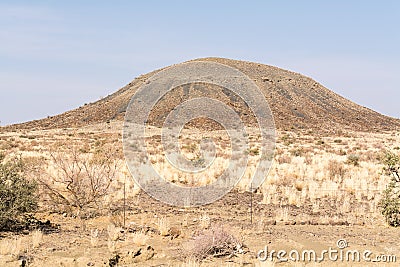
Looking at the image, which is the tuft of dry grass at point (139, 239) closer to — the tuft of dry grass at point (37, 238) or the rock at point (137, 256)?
the rock at point (137, 256)

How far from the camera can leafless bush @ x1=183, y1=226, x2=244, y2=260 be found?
27.8 ft

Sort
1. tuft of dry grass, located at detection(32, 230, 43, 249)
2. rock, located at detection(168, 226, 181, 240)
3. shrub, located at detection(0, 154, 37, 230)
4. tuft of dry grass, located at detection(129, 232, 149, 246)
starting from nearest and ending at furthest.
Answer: tuft of dry grass, located at detection(32, 230, 43, 249) → tuft of dry grass, located at detection(129, 232, 149, 246) → rock, located at detection(168, 226, 181, 240) → shrub, located at detection(0, 154, 37, 230)

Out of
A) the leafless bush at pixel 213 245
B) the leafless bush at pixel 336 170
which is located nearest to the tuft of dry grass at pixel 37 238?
the leafless bush at pixel 213 245

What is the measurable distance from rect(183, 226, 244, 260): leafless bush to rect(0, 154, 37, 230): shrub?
414 cm

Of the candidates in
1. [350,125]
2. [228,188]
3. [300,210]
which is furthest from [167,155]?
[350,125]

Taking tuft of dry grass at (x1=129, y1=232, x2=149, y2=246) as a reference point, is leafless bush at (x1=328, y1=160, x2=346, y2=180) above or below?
above

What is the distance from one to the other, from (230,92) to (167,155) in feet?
163

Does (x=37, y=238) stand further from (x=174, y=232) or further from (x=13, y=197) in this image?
(x=174, y=232)

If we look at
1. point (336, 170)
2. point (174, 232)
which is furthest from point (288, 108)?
point (174, 232)

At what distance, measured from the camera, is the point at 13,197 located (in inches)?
420

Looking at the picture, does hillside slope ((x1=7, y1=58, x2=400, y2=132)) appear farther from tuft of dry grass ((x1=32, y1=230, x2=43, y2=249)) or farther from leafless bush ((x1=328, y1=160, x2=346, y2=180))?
tuft of dry grass ((x1=32, y1=230, x2=43, y2=249))

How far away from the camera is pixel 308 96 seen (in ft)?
277

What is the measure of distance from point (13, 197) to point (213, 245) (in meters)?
4.87

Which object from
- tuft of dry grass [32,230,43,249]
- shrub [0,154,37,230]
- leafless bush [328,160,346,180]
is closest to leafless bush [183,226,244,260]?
tuft of dry grass [32,230,43,249]
